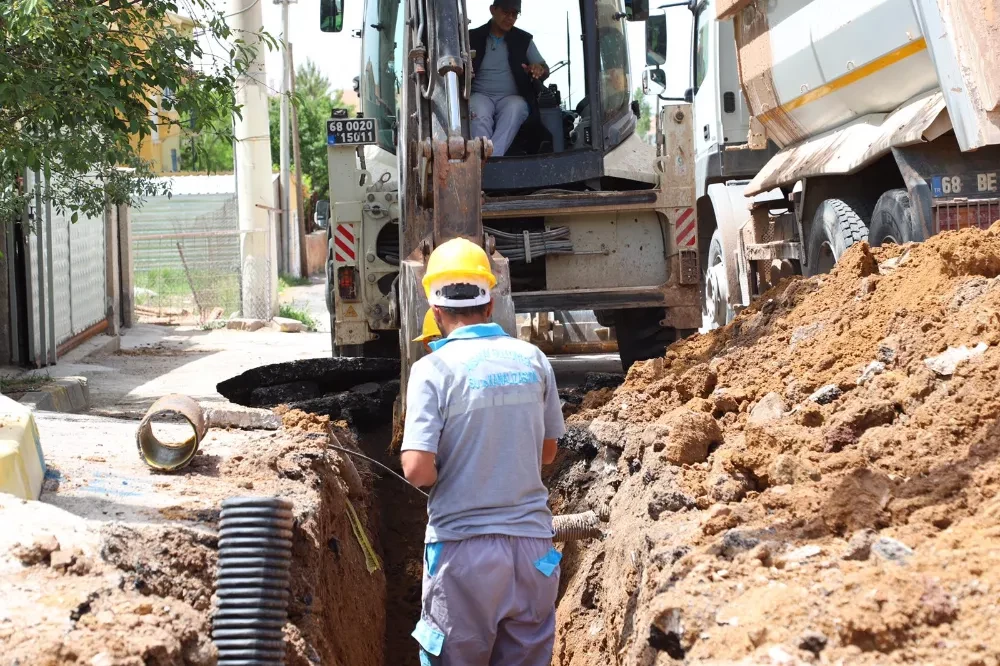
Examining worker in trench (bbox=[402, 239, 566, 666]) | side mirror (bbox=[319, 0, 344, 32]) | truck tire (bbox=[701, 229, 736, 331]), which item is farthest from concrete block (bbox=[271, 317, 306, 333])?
worker in trench (bbox=[402, 239, 566, 666])

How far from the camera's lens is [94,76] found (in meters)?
7.01

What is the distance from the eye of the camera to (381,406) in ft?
25.7

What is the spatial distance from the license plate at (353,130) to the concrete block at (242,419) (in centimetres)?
251

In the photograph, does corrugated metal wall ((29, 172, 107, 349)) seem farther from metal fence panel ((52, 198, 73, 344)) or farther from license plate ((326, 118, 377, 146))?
license plate ((326, 118, 377, 146))

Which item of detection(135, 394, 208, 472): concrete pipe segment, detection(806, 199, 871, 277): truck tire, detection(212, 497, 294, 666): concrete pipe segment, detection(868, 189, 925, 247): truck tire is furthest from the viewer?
detection(806, 199, 871, 277): truck tire

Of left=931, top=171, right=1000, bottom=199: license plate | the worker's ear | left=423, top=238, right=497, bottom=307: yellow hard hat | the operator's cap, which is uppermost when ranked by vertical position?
the operator's cap

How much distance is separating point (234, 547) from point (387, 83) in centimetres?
587

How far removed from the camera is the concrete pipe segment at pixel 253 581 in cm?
357

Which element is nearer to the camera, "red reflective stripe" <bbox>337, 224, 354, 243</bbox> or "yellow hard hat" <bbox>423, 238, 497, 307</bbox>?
"yellow hard hat" <bbox>423, 238, 497, 307</bbox>

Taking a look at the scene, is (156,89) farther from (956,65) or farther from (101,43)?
(956,65)

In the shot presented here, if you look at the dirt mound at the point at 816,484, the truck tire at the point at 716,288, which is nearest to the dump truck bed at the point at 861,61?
the dirt mound at the point at 816,484

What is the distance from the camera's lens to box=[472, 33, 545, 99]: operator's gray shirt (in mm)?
8406

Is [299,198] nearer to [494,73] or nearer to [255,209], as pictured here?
[255,209]

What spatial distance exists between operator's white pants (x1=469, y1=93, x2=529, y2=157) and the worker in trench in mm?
4816
